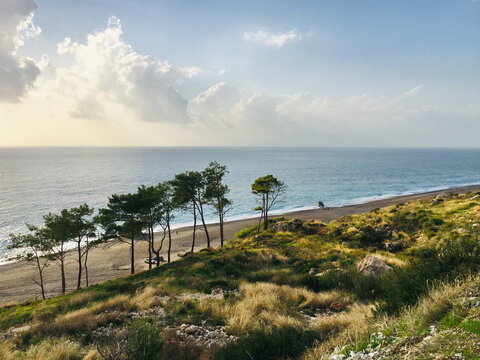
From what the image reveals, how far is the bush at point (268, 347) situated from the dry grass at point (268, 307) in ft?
4.05

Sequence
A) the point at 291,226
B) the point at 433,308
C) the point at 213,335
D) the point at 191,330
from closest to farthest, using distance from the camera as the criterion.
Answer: the point at 433,308, the point at 213,335, the point at 191,330, the point at 291,226

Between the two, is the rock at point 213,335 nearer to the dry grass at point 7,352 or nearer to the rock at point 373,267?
the dry grass at point 7,352

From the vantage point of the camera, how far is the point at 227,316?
886 centimetres

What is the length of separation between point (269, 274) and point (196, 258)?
1179 centimetres

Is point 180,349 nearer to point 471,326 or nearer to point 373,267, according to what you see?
point 471,326

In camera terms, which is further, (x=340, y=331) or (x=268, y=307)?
(x=268, y=307)

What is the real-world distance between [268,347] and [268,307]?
355 cm

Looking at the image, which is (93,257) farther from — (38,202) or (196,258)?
(38,202)

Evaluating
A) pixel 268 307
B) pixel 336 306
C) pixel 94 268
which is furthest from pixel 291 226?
pixel 94 268

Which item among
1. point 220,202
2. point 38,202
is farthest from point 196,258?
point 38,202

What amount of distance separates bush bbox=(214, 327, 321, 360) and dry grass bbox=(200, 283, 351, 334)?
1234mm

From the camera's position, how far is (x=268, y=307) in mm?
9336

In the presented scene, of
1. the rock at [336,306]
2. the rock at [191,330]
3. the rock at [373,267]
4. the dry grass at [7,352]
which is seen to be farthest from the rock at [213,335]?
the rock at [373,267]

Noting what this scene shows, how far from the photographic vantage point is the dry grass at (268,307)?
789 centimetres
